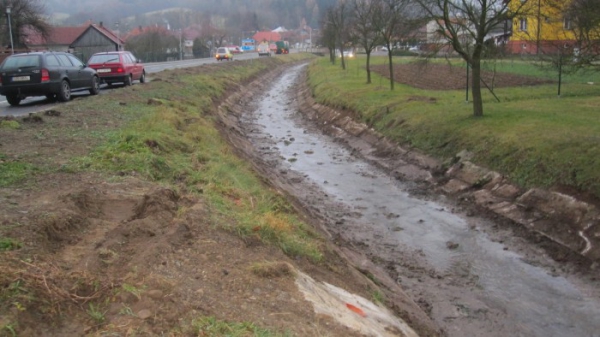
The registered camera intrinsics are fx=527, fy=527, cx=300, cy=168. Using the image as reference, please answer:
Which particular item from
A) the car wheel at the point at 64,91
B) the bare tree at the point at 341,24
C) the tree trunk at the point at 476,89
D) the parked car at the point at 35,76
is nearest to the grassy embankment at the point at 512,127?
the tree trunk at the point at 476,89

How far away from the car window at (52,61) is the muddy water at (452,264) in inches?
340

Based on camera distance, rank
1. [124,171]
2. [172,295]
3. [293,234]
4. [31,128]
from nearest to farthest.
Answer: [172,295], [293,234], [124,171], [31,128]

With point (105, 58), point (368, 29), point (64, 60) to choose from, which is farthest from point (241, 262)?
point (368, 29)

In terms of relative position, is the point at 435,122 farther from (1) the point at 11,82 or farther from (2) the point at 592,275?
(1) the point at 11,82

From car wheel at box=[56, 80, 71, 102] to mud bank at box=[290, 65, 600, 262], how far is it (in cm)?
1024

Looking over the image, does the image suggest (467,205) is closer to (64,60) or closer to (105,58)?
(64,60)

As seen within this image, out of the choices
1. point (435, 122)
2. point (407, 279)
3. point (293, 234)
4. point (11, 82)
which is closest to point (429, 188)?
point (435, 122)

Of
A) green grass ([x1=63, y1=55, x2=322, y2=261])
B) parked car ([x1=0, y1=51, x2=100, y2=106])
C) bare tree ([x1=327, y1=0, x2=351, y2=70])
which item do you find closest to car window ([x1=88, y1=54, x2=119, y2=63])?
parked car ([x1=0, y1=51, x2=100, y2=106])

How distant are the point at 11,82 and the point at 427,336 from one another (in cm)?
1484

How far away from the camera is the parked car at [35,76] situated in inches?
637

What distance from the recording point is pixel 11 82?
53.0ft

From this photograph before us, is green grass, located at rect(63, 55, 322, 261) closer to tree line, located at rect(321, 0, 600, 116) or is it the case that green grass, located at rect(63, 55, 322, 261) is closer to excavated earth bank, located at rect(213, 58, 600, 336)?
excavated earth bank, located at rect(213, 58, 600, 336)

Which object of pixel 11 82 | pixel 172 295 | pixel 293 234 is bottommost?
pixel 293 234

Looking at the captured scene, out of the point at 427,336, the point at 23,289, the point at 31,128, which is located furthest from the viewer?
the point at 31,128
